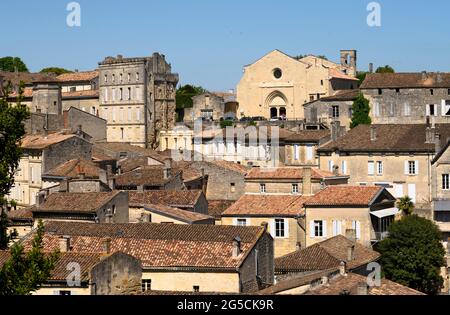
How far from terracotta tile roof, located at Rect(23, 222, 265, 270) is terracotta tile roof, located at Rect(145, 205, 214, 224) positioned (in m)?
4.20

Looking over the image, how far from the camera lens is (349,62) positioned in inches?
3383

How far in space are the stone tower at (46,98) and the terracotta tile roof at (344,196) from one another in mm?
33574

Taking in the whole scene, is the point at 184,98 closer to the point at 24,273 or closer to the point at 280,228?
the point at 280,228

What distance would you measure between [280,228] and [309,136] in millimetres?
16554

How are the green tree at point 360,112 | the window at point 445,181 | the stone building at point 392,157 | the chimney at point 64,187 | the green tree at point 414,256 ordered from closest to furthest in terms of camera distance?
1. the green tree at point 414,256
2. the chimney at point 64,187
3. the window at point 445,181
4. the stone building at point 392,157
5. the green tree at point 360,112

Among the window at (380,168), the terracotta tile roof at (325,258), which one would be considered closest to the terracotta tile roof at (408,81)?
the window at (380,168)

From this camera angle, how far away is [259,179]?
49.1m

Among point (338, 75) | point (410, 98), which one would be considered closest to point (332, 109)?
point (410, 98)

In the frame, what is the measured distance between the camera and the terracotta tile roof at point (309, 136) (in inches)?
2287

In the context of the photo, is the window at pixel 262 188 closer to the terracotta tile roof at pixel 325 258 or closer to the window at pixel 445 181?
the window at pixel 445 181

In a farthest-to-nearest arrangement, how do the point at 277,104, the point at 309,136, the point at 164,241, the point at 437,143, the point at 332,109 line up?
1. the point at 277,104
2. the point at 332,109
3. the point at 309,136
4. the point at 437,143
5. the point at 164,241
